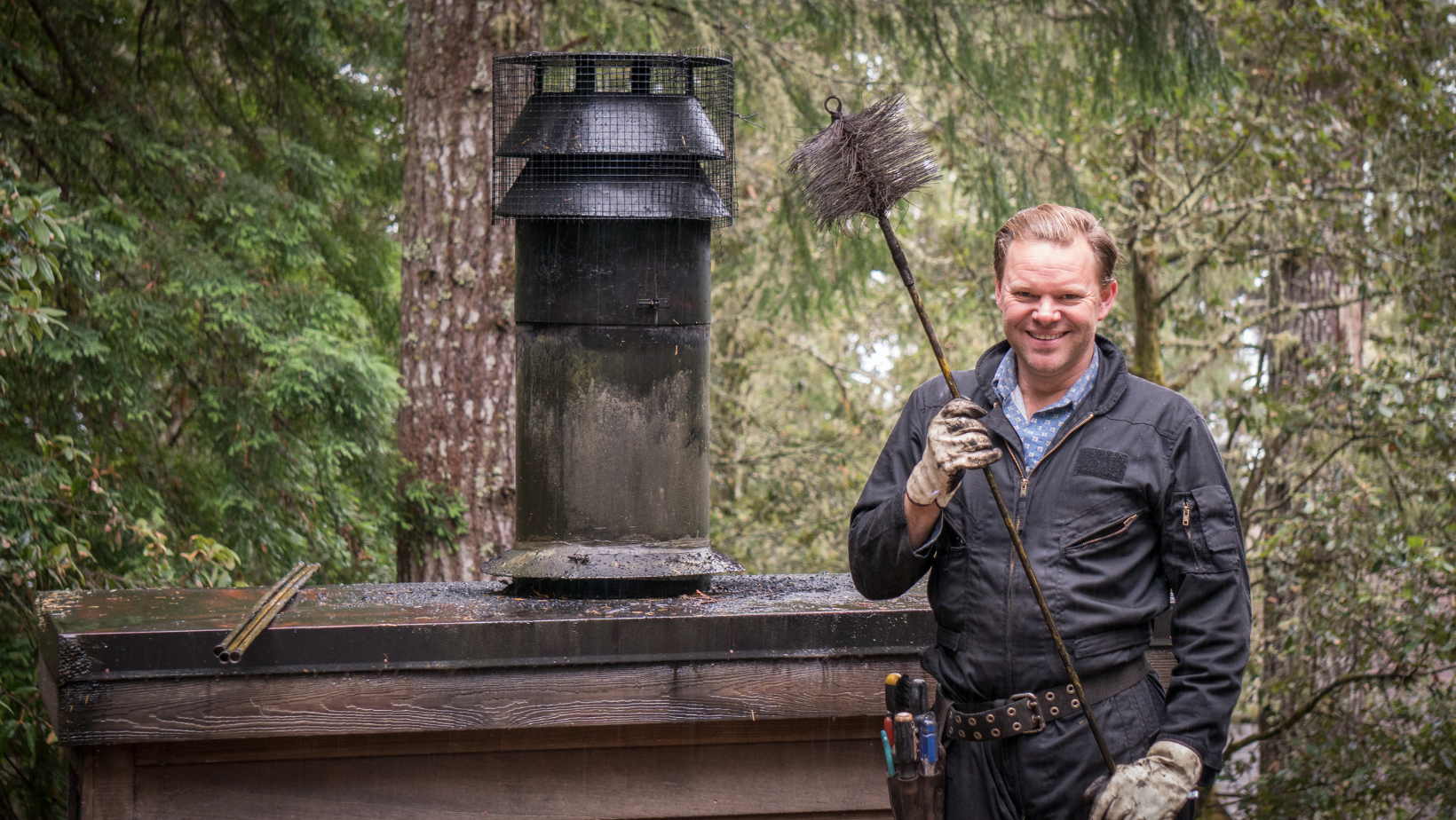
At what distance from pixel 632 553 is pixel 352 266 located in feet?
13.4

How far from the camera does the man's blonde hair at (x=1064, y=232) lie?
7.70 feet

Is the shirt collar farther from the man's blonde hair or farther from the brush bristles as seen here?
the brush bristles

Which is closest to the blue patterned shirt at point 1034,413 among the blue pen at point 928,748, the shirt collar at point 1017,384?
the shirt collar at point 1017,384

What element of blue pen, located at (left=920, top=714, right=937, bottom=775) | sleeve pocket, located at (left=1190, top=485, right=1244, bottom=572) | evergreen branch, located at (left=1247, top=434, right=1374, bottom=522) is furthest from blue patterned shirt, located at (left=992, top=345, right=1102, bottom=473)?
evergreen branch, located at (left=1247, top=434, right=1374, bottom=522)

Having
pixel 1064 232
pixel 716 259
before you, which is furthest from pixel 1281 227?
pixel 1064 232

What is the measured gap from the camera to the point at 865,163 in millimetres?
2455

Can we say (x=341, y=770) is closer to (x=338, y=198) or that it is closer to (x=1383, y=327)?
(x=338, y=198)

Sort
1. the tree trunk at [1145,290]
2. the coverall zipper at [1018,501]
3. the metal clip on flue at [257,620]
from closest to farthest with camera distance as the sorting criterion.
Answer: the coverall zipper at [1018,501] < the metal clip on flue at [257,620] < the tree trunk at [1145,290]

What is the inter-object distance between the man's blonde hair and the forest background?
243cm

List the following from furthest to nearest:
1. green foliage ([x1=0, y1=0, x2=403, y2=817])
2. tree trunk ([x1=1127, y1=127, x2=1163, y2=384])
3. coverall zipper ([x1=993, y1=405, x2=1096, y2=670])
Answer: tree trunk ([x1=1127, y1=127, x2=1163, y2=384]) < green foliage ([x1=0, y1=0, x2=403, y2=817]) < coverall zipper ([x1=993, y1=405, x2=1096, y2=670])

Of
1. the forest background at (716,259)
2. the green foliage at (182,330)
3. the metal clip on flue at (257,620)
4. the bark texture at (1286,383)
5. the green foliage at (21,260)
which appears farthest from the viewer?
the bark texture at (1286,383)

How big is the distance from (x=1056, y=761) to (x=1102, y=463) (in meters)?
0.56

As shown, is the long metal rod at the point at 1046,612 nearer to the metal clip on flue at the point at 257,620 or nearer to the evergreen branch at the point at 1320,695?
the metal clip on flue at the point at 257,620

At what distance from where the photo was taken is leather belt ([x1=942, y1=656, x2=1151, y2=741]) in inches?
88.5
